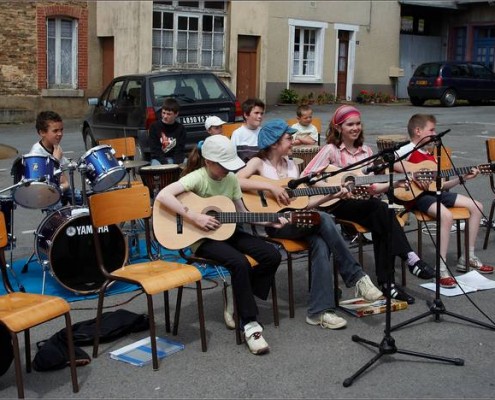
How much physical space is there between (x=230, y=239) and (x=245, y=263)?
0.41m

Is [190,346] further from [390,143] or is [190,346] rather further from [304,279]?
[390,143]

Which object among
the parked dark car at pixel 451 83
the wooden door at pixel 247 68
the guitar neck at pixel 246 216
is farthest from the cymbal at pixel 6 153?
the parked dark car at pixel 451 83

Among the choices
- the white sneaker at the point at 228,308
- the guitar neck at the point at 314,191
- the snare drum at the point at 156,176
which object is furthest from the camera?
the snare drum at the point at 156,176

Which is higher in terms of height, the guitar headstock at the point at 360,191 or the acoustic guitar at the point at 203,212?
the guitar headstock at the point at 360,191

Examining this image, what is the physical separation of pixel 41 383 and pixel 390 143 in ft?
20.3

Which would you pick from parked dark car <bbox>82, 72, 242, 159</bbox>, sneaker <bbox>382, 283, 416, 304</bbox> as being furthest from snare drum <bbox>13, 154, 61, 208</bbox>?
parked dark car <bbox>82, 72, 242, 159</bbox>

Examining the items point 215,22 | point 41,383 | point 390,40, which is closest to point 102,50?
point 215,22

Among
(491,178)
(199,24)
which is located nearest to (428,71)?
(199,24)

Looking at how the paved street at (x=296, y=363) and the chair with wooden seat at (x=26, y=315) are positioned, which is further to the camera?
the paved street at (x=296, y=363)

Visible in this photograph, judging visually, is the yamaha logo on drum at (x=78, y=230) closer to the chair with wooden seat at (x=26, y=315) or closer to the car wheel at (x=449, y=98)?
the chair with wooden seat at (x=26, y=315)

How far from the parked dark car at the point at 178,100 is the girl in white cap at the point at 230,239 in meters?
5.55

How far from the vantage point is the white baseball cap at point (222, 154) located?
211 inches

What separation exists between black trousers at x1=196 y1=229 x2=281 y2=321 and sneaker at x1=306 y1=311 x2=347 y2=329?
45cm

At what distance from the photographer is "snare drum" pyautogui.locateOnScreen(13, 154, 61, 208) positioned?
6.06 m
